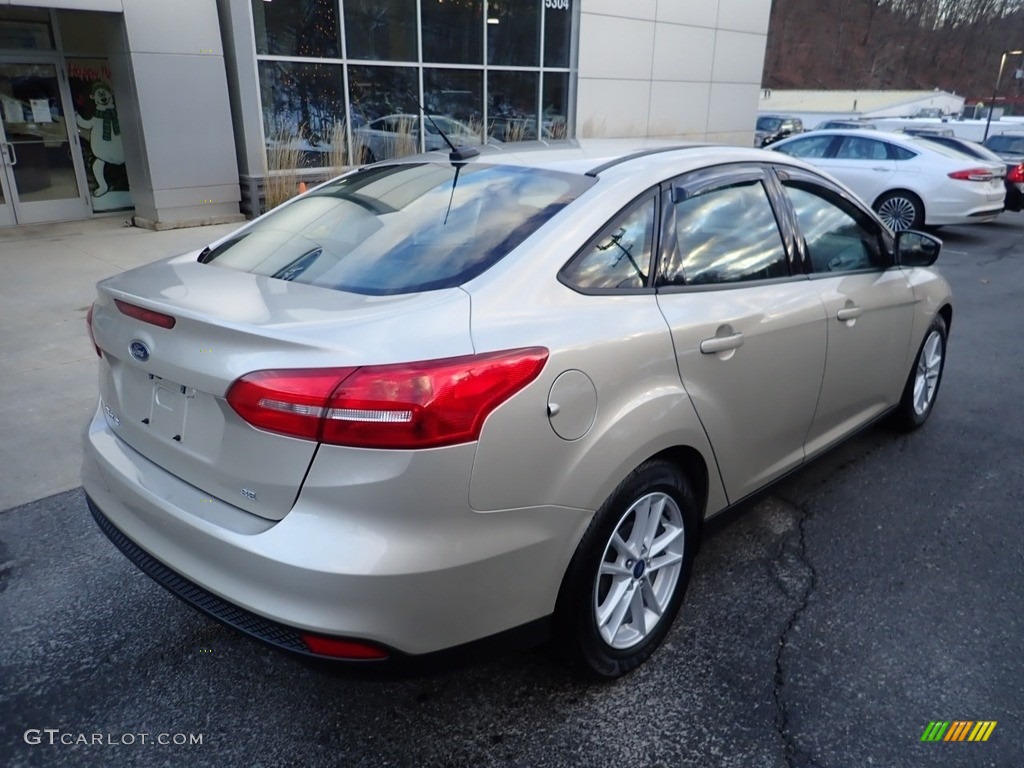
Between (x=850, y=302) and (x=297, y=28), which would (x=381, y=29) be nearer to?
(x=297, y=28)

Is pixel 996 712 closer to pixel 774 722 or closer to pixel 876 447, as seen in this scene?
pixel 774 722

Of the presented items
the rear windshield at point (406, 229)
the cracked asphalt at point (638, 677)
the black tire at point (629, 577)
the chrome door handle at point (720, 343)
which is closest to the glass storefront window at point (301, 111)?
the cracked asphalt at point (638, 677)

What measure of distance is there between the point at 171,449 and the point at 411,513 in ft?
2.68

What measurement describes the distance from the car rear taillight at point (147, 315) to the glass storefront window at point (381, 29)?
10835mm

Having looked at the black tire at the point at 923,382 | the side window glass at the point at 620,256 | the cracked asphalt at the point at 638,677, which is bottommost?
the cracked asphalt at the point at 638,677

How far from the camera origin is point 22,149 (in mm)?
10719

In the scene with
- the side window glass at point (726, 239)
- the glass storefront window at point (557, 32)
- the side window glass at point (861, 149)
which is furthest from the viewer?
the glass storefront window at point (557, 32)

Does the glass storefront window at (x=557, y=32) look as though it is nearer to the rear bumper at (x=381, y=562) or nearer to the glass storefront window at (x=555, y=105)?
the glass storefront window at (x=555, y=105)

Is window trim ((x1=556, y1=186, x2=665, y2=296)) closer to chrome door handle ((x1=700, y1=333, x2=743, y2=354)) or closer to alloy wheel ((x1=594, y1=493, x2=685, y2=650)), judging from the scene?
chrome door handle ((x1=700, y1=333, x2=743, y2=354))

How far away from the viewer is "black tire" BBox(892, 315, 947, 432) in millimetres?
4344

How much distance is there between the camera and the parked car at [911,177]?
11.7m

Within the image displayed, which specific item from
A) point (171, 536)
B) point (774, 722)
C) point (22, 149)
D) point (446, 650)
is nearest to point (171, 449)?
point (171, 536)

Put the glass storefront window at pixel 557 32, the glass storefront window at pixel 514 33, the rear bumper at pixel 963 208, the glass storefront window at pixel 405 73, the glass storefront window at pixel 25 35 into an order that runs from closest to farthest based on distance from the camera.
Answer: the glass storefront window at pixel 25 35
the glass storefront window at pixel 405 73
the rear bumper at pixel 963 208
the glass storefront window at pixel 514 33
the glass storefront window at pixel 557 32

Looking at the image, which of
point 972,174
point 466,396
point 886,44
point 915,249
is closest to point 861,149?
point 972,174
